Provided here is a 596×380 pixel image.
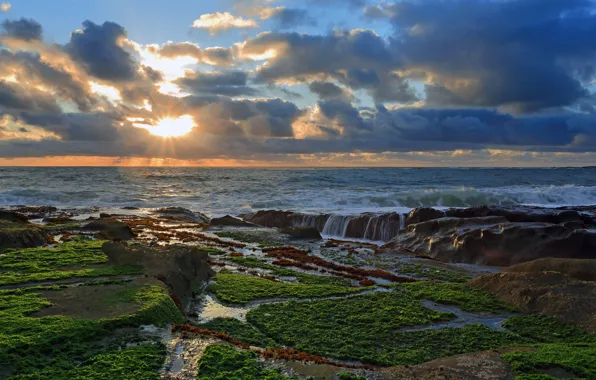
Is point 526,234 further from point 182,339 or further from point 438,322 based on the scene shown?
point 182,339

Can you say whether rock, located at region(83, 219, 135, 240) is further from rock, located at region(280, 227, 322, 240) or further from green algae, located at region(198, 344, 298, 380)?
green algae, located at region(198, 344, 298, 380)

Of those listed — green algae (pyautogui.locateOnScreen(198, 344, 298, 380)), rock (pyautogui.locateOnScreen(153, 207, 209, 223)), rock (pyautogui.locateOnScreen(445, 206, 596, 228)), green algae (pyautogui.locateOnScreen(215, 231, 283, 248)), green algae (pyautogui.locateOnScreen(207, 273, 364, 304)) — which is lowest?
rock (pyautogui.locateOnScreen(153, 207, 209, 223))

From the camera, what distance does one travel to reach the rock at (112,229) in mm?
34281

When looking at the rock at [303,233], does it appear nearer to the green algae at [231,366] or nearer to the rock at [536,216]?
the rock at [536,216]

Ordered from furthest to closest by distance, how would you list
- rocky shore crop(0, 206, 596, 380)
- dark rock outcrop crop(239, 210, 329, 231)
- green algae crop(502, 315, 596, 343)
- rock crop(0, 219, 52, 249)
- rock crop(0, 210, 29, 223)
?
dark rock outcrop crop(239, 210, 329, 231) → rock crop(0, 210, 29, 223) → rock crop(0, 219, 52, 249) → green algae crop(502, 315, 596, 343) → rocky shore crop(0, 206, 596, 380)

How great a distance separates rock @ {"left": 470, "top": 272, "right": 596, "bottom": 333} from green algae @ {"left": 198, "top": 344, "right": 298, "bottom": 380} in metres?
11.6

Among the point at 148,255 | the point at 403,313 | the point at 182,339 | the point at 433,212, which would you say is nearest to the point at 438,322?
the point at 403,313

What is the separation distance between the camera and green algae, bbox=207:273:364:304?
724 inches

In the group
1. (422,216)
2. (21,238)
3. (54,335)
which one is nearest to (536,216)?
(422,216)

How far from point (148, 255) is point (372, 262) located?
15.0 m

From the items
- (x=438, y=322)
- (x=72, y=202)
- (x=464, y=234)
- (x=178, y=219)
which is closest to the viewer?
(x=438, y=322)

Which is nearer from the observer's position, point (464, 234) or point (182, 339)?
point (182, 339)

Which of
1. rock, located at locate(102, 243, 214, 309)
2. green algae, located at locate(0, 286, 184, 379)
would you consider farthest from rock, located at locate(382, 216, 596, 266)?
green algae, located at locate(0, 286, 184, 379)

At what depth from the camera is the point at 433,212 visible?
41906 millimetres
